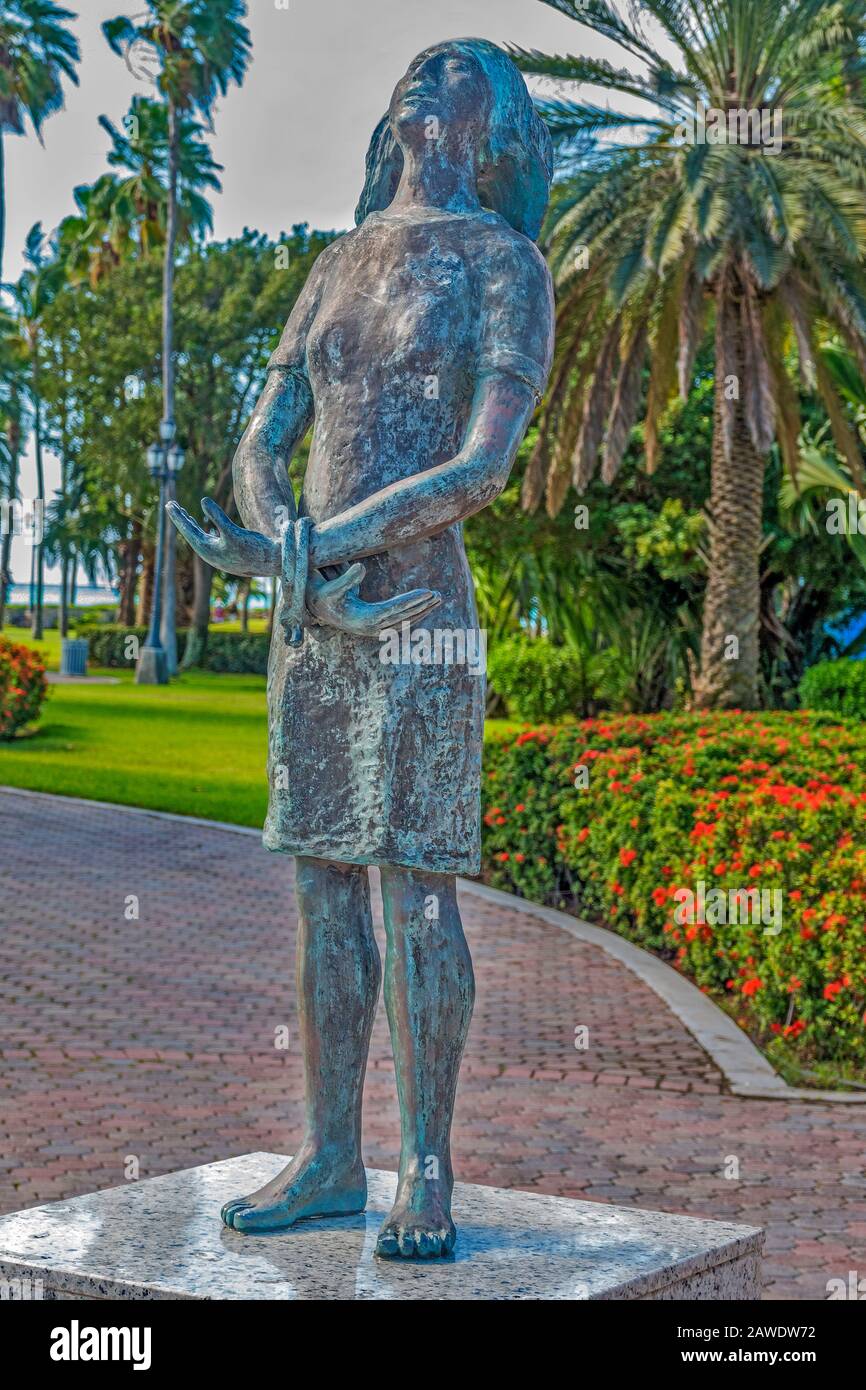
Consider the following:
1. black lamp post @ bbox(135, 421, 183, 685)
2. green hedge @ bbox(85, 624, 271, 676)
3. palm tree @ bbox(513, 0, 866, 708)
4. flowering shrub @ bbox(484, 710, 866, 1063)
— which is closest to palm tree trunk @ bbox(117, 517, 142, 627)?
green hedge @ bbox(85, 624, 271, 676)

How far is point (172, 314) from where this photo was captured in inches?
1551

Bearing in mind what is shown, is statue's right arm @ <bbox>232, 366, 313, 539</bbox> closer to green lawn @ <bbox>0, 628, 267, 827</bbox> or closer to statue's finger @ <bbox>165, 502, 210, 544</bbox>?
statue's finger @ <bbox>165, 502, 210, 544</bbox>

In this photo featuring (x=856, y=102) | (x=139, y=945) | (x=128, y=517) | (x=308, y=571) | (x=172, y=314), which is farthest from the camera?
(x=128, y=517)

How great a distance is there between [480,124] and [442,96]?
118 millimetres

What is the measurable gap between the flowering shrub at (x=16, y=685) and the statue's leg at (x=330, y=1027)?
62.9 feet

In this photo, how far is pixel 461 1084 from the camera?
311 inches

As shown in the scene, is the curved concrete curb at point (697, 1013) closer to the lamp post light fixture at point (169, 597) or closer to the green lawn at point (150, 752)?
the green lawn at point (150, 752)

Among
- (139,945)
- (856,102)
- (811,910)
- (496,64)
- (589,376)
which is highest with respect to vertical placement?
(856,102)

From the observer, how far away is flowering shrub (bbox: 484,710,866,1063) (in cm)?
838

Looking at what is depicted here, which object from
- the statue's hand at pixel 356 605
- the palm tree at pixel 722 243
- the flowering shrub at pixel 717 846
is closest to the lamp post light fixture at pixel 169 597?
the palm tree at pixel 722 243

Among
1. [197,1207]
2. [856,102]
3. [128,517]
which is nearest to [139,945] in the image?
[197,1207]

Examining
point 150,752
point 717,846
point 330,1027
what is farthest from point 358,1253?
point 150,752
